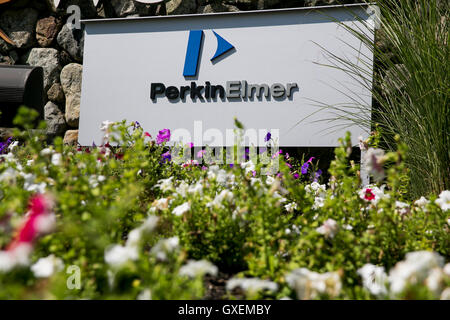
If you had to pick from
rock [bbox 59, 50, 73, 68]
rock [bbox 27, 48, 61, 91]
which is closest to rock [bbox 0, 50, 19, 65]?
rock [bbox 27, 48, 61, 91]

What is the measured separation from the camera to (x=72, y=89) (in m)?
4.41

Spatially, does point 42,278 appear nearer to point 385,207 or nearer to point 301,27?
point 385,207

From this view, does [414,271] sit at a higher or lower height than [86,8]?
lower

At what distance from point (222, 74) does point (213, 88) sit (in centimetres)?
15

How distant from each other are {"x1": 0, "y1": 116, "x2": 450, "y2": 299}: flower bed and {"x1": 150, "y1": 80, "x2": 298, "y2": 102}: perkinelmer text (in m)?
2.18

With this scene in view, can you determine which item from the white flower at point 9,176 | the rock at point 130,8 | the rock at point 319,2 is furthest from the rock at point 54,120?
the white flower at point 9,176

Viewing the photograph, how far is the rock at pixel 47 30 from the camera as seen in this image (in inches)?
177

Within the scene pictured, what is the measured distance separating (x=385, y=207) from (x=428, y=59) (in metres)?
0.99

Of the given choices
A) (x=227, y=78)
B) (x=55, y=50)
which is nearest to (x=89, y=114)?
(x=55, y=50)

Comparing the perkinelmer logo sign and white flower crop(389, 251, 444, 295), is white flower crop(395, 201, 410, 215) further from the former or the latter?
the perkinelmer logo sign

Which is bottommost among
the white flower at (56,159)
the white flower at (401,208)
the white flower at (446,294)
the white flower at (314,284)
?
the white flower at (446,294)

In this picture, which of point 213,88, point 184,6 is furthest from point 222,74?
point 184,6

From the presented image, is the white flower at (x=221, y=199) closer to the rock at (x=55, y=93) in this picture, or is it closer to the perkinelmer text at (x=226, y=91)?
the perkinelmer text at (x=226, y=91)

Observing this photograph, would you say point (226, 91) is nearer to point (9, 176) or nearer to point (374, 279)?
point (9, 176)
